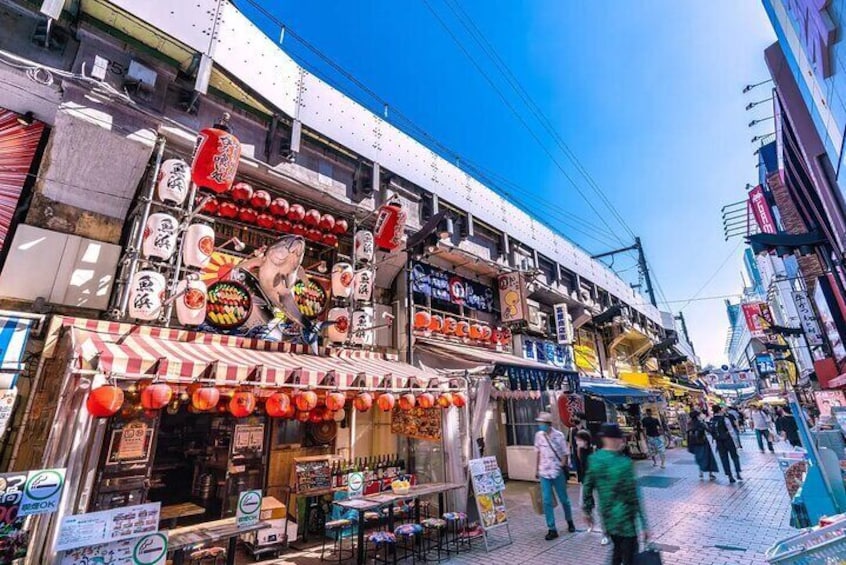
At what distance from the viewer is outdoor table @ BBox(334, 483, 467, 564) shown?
6.27m

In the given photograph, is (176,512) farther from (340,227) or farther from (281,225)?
(340,227)

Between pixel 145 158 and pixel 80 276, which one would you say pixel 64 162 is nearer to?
pixel 145 158

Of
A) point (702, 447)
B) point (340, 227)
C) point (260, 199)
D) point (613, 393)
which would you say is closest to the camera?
point (260, 199)

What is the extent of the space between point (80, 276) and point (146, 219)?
1542 millimetres

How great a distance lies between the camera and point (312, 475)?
8469mm

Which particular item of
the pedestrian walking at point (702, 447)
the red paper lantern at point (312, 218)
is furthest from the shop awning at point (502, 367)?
the red paper lantern at point (312, 218)

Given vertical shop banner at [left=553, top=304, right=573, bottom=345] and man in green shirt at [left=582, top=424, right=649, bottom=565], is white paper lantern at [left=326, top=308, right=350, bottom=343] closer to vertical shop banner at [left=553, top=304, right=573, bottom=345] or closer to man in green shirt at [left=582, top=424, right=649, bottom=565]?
man in green shirt at [left=582, top=424, right=649, bottom=565]

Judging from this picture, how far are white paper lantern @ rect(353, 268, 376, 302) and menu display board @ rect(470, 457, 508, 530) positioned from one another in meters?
5.24

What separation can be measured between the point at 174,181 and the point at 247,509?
624cm

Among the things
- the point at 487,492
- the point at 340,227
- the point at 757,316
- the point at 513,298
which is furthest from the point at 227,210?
the point at 757,316

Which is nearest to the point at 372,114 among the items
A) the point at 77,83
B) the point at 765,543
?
the point at 77,83

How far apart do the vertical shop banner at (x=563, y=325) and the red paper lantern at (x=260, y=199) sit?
15188mm

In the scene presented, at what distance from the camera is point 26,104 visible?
6.86 metres

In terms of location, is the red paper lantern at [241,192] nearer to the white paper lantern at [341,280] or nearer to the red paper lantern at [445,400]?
the white paper lantern at [341,280]
